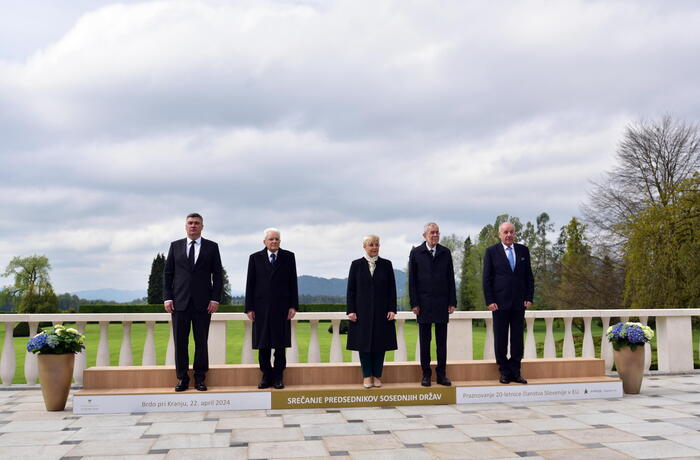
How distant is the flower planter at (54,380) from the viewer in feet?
20.6

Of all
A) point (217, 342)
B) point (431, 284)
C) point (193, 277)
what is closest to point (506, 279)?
point (431, 284)

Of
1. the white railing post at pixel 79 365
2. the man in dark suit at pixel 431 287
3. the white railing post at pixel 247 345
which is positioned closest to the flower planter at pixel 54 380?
the white railing post at pixel 79 365

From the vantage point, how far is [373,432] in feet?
17.3

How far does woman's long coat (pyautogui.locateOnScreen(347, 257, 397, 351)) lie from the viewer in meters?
6.42

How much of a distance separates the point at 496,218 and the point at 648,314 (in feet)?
123

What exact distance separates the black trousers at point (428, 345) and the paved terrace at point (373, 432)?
46 cm

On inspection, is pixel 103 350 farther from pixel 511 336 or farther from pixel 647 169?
pixel 647 169

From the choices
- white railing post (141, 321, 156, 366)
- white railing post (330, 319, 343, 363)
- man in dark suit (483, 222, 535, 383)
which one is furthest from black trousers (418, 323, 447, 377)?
white railing post (141, 321, 156, 366)

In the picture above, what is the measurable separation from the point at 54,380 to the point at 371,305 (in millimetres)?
3437

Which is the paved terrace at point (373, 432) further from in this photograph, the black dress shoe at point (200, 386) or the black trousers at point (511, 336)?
the black trousers at point (511, 336)

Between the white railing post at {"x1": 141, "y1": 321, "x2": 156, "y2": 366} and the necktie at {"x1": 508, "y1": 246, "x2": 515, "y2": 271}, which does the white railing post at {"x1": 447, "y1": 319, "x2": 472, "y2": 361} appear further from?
the white railing post at {"x1": 141, "y1": 321, "x2": 156, "y2": 366}

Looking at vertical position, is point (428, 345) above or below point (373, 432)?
above

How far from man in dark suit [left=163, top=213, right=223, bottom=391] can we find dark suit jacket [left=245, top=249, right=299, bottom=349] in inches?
14.5

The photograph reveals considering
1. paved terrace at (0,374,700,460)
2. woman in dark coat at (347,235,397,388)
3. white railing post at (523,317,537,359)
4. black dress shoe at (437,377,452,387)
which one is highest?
woman in dark coat at (347,235,397,388)
